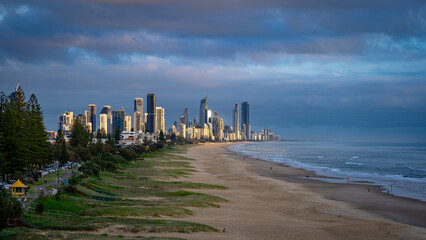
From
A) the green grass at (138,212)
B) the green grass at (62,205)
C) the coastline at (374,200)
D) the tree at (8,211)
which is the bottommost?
the coastline at (374,200)

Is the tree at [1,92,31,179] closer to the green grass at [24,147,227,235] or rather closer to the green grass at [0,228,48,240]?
the green grass at [24,147,227,235]

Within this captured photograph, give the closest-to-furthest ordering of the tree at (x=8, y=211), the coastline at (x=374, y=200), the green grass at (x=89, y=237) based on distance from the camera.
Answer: the tree at (x=8, y=211), the green grass at (x=89, y=237), the coastline at (x=374, y=200)

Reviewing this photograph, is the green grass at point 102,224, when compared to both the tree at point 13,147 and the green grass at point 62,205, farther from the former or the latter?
the tree at point 13,147

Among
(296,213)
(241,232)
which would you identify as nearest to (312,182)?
(296,213)

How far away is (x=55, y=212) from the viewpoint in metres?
27.9

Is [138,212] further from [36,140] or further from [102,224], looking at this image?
[36,140]

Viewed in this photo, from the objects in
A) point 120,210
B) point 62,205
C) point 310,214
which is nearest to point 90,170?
point 62,205

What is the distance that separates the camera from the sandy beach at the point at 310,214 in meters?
28.7

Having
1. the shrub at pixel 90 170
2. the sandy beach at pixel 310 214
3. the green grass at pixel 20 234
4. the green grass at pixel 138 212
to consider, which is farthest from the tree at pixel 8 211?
the shrub at pixel 90 170

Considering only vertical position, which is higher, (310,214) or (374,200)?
(310,214)

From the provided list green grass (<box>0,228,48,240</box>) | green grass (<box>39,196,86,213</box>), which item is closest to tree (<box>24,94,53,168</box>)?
green grass (<box>39,196,86,213</box>)

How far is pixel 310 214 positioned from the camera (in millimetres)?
36969

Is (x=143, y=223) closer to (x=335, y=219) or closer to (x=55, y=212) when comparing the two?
(x=55, y=212)

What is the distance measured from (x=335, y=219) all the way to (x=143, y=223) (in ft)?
59.1
